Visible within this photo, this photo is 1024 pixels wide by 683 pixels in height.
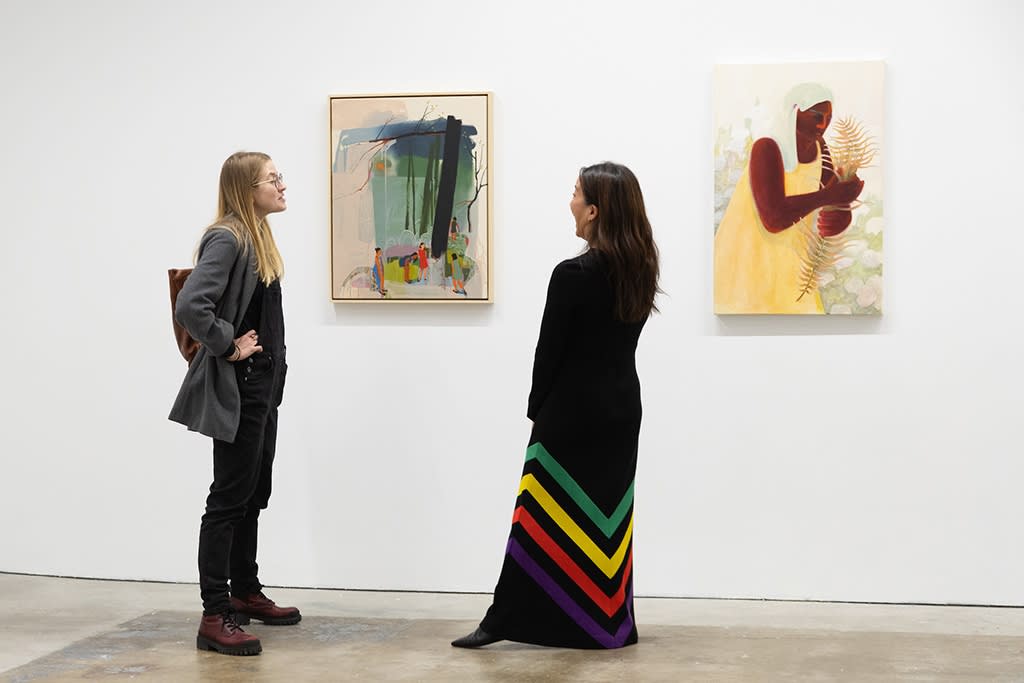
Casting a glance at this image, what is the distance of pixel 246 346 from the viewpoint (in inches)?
132

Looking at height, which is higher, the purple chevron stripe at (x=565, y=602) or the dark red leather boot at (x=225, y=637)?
the purple chevron stripe at (x=565, y=602)

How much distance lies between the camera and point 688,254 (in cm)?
402

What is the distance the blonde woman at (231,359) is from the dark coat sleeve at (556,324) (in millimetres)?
770

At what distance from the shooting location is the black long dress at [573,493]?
10.8ft

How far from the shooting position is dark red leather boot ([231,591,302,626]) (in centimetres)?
364

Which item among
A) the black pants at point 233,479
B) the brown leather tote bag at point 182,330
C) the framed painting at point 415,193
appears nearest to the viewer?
the black pants at point 233,479

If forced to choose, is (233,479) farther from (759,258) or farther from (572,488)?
(759,258)

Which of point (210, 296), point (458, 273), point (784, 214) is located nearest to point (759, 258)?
point (784, 214)

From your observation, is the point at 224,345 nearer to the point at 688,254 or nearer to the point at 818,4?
the point at 688,254

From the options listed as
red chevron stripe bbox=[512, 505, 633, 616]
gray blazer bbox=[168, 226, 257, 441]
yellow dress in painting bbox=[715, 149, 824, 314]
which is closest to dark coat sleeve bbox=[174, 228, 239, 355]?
gray blazer bbox=[168, 226, 257, 441]

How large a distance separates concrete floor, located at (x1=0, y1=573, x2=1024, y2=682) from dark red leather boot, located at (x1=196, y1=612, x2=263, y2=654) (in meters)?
0.03

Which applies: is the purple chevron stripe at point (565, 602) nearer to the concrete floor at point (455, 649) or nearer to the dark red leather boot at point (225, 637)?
the concrete floor at point (455, 649)

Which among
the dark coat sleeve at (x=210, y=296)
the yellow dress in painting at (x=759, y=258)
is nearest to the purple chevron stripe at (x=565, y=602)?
the dark coat sleeve at (x=210, y=296)

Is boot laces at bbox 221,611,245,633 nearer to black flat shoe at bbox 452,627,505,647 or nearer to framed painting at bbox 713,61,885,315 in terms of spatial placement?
black flat shoe at bbox 452,627,505,647
